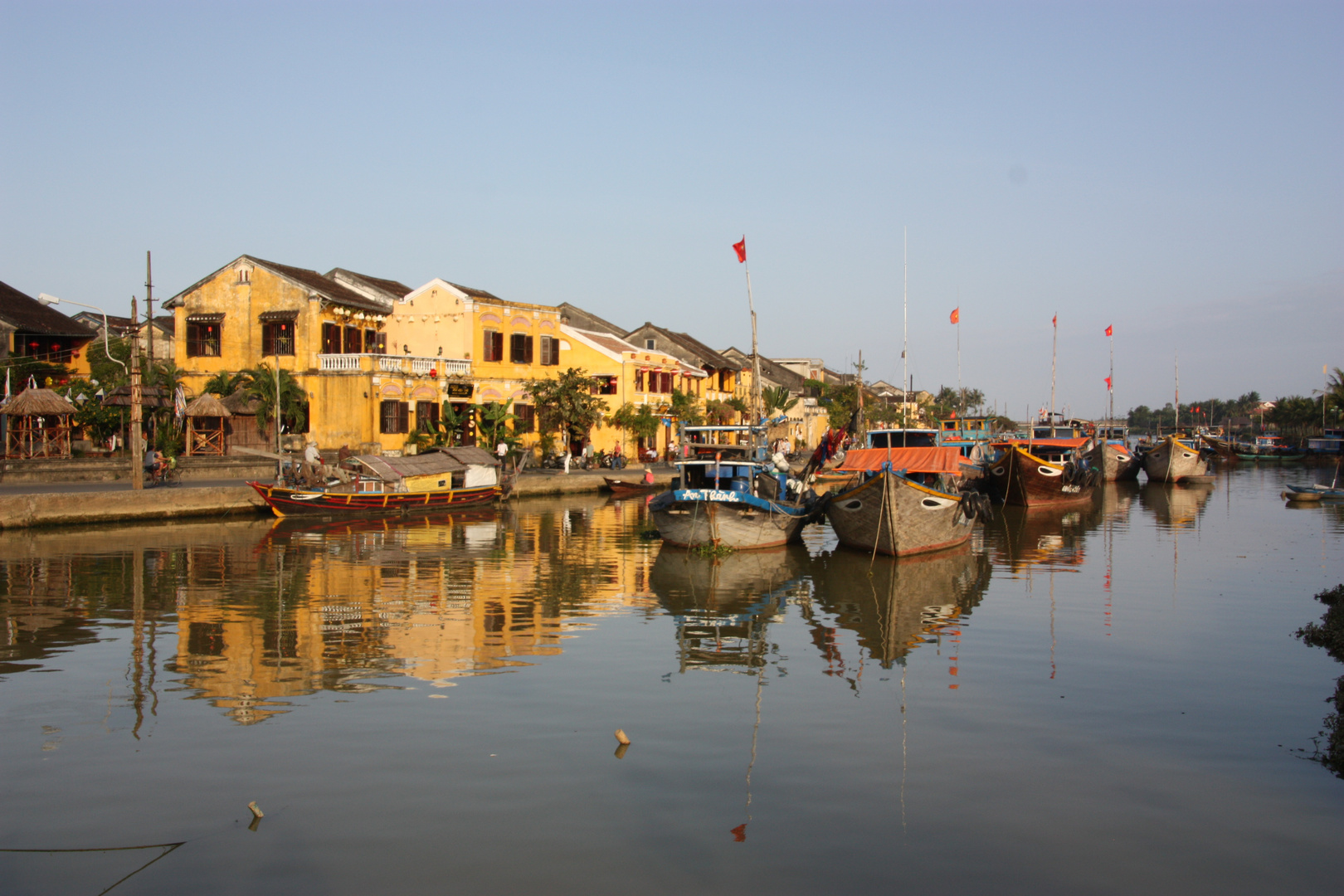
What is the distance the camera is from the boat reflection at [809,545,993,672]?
51.7 ft

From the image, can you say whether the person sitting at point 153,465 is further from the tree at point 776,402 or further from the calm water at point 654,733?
the tree at point 776,402

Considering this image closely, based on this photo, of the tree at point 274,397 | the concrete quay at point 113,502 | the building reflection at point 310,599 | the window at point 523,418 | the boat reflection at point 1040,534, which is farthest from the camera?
the window at point 523,418

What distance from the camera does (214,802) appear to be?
339 inches

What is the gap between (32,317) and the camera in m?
43.7

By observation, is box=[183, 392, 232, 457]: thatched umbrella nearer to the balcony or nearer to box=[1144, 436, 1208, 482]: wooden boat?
the balcony

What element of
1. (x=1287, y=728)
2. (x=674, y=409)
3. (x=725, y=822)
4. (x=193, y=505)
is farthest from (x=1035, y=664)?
(x=674, y=409)

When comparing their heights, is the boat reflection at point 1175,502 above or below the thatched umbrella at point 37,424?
below

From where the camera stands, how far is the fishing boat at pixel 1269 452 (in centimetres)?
7819

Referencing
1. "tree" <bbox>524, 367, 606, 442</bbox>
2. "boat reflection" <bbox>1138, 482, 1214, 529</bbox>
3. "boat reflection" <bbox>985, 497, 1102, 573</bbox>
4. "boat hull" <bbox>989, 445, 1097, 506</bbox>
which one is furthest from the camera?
"tree" <bbox>524, 367, 606, 442</bbox>

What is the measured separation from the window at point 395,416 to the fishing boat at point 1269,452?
2625 inches

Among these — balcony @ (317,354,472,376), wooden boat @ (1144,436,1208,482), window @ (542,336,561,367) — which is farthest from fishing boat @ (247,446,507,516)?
wooden boat @ (1144,436,1208,482)

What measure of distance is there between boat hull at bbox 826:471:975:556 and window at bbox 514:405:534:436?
71.5 ft

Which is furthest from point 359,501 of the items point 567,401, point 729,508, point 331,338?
point 567,401

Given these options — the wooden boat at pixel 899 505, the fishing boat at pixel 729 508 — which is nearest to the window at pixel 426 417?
the fishing boat at pixel 729 508
